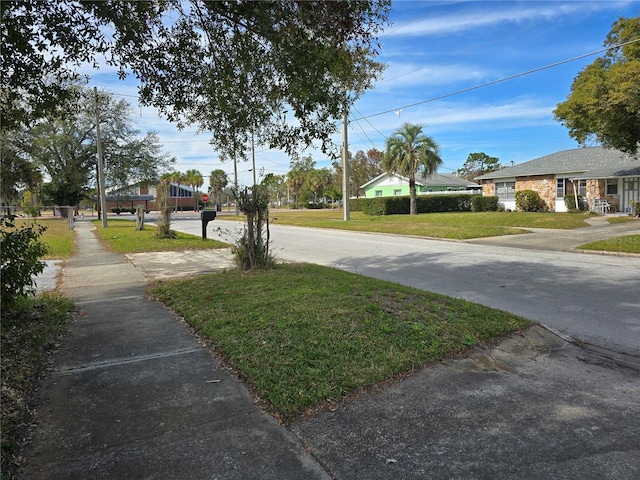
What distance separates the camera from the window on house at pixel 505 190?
1313 inches

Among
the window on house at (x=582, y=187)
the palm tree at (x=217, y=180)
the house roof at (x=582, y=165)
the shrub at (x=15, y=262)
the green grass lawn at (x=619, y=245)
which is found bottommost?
the green grass lawn at (x=619, y=245)

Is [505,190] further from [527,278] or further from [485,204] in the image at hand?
[527,278]

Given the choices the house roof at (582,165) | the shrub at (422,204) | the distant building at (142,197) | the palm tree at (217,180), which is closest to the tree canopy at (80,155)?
the distant building at (142,197)

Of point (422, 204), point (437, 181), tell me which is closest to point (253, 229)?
point (422, 204)

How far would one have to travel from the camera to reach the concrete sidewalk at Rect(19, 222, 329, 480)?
2.61m

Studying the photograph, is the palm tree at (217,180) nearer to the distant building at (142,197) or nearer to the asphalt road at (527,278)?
the distant building at (142,197)

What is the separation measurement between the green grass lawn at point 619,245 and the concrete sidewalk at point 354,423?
9.19 meters

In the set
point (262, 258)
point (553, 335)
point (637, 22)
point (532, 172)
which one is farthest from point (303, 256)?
point (532, 172)

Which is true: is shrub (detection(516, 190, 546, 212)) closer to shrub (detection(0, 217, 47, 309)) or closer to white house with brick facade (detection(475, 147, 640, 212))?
white house with brick facade (detection(475, 147, 640, 212))

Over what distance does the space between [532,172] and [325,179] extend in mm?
55944

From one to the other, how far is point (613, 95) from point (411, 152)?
17.9 meters

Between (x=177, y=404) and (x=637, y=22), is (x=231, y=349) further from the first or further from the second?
(x=637, y=22)

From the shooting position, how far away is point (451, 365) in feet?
13.8

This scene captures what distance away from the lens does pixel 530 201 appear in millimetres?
30406
